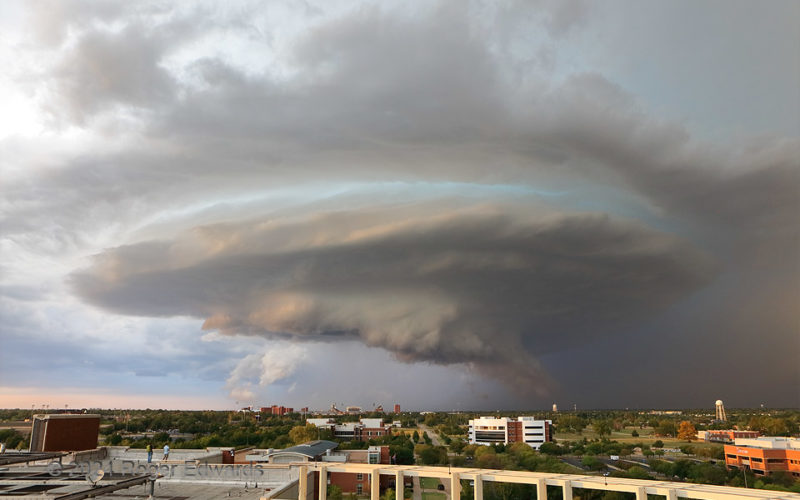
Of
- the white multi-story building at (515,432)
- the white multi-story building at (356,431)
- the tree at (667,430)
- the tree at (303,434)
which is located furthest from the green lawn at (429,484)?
the tree at (667,430)

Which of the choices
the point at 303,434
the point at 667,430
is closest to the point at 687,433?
the point at 667,430

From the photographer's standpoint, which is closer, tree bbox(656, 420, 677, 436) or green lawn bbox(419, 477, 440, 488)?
green lawn bbox(419, 477, 440, 488)

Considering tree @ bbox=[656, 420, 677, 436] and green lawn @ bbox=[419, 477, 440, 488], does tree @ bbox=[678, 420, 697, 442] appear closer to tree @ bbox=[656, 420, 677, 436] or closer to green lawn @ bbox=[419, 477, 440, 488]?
tree @ bbox=[656, 420, 677, 436]

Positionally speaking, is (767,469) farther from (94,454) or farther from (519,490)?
(94,454)

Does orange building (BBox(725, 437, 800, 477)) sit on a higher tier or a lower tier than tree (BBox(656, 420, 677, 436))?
higher

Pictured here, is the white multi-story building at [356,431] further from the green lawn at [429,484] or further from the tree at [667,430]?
the tree at [667,430]

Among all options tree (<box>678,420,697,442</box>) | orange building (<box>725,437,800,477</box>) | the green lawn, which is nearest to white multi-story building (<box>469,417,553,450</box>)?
tree (<box>678,420,697,442</box>)

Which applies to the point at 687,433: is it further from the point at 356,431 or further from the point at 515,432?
the point at 356,431
